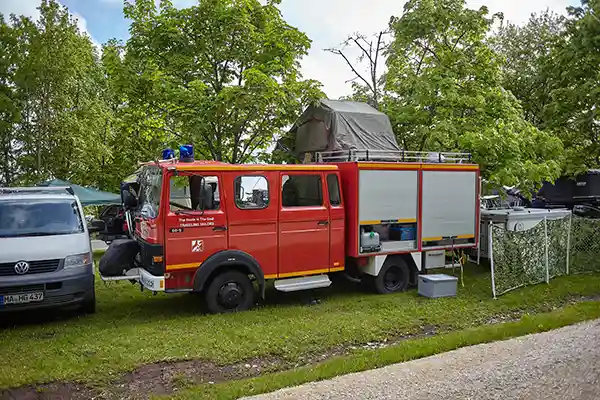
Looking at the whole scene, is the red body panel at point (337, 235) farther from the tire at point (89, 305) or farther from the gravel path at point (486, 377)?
the tire at point (89, 305)

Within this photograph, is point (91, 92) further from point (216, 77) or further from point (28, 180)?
point (216, 77)

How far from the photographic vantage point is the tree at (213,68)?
11.6m

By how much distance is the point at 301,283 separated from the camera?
8875 millimetres

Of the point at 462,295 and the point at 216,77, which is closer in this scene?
the point at 462,295

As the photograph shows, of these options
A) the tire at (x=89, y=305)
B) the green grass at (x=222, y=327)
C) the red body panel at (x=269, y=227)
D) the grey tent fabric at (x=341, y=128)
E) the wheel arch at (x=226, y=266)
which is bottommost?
the green grass at (x=222, y=327)

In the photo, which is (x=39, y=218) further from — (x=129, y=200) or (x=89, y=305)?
(x=89, y=305)

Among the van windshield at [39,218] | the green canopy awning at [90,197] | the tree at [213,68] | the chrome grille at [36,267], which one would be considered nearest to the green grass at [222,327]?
the chrome grille at [36,267]

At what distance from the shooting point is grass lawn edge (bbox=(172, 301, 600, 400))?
534 cm

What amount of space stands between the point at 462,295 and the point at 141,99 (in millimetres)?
8473

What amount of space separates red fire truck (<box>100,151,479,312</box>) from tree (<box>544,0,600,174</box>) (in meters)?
7.88

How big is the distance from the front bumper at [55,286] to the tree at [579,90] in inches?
571

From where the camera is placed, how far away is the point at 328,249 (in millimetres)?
9180

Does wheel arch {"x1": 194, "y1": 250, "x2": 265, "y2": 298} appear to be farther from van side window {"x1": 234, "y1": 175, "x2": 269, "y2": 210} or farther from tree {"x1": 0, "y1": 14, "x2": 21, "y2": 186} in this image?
tree {"x1": 0, "y1": 14, "x2": 21, "y2": 186}

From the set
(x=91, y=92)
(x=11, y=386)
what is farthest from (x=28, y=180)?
(x=11, y=386)
